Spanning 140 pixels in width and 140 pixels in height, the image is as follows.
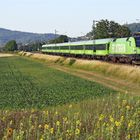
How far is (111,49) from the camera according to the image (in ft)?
216

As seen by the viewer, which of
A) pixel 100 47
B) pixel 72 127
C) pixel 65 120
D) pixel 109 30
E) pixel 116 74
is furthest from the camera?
pixel 109 30

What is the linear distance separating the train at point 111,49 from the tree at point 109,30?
116 feet

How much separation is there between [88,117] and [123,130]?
2979 millimetres

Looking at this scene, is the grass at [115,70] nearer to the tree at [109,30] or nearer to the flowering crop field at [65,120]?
the flowering crop field at [65,120]

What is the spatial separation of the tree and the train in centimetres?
3543

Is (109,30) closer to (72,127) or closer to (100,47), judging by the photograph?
(100,47)

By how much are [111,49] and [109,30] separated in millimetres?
82864

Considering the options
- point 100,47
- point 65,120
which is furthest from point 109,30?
point 65,120

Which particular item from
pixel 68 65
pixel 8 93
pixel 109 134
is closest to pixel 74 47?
pixel 68 65

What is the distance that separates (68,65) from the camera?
83.9 m

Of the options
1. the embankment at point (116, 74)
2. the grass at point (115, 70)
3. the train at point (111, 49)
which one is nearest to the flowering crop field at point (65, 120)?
the embankment at point (116, 74)

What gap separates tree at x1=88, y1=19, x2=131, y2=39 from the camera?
14012cm

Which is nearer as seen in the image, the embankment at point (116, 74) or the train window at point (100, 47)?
the embankment at point (116, 74)

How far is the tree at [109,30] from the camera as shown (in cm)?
14012
